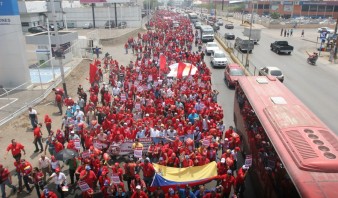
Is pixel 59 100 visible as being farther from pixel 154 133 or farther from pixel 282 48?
pixel 282 48

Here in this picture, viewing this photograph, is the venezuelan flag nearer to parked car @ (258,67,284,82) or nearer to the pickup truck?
parked car @ (258,67,284,82)

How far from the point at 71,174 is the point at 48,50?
20639 mm

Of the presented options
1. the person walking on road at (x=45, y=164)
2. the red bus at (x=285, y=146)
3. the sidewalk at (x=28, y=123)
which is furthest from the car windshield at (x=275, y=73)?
the person walking on road at (x=45, y=164)

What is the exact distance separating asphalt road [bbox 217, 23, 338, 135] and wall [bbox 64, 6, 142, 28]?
31.3m

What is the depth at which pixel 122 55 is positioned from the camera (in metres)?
38.8

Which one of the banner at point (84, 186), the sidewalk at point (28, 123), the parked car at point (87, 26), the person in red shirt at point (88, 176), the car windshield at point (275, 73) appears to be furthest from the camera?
the parked car at point (87, 26)

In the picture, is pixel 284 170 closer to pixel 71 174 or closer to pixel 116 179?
pixel 116 179

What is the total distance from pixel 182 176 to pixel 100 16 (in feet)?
200

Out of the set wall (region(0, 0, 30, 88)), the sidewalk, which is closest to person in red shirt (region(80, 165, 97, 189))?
the sidewalk

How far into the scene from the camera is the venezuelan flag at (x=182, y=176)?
10.2 meters

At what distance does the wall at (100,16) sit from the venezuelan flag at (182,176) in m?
Result: 59.5

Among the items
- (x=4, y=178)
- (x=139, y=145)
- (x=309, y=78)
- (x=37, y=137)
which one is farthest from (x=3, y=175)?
(x=309, y=78)

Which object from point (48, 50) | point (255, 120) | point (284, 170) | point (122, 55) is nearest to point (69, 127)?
point (255, 120)

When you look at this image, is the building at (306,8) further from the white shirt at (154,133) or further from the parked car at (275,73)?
the white shirt at (154,133)
